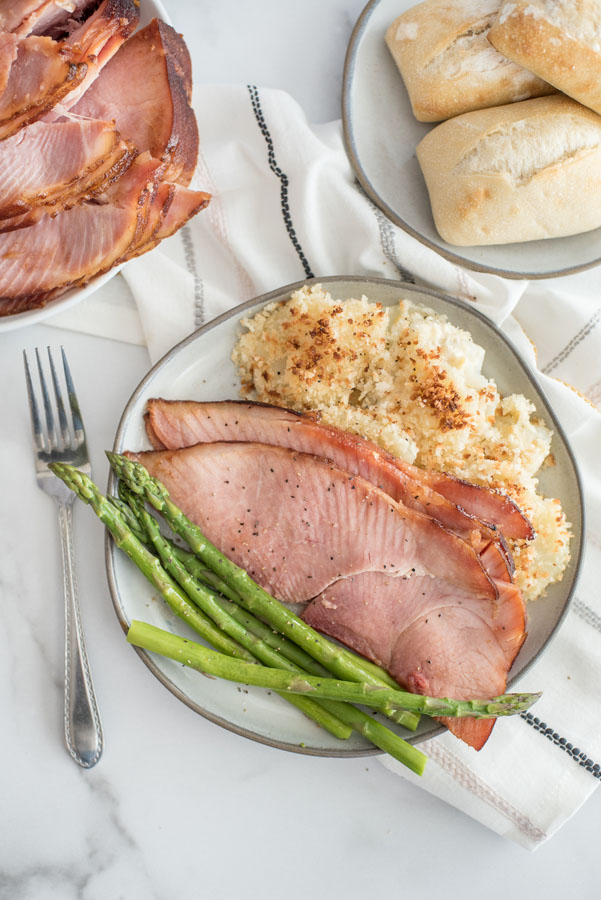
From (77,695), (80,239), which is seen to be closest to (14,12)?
(80,239)

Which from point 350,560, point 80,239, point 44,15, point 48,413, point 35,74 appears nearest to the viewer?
point 35,74

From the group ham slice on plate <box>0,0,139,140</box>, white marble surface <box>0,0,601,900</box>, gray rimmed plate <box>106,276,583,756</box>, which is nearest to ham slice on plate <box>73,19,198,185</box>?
ham slice on plate <box>0,0,139,140</box>

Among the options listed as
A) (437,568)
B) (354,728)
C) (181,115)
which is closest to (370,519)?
(437,568)

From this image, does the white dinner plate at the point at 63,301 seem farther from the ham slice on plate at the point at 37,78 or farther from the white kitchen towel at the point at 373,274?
the ham slice on plate at the point at 37,78

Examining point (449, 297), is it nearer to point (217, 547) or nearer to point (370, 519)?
point (370, 519)

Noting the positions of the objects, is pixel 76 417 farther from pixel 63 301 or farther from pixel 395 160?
pixel 395 160

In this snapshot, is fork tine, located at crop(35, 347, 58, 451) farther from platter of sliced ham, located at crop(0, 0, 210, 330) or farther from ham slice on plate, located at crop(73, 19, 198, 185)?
ham slice on plate, located at crop(73, 19, 198, 185)
